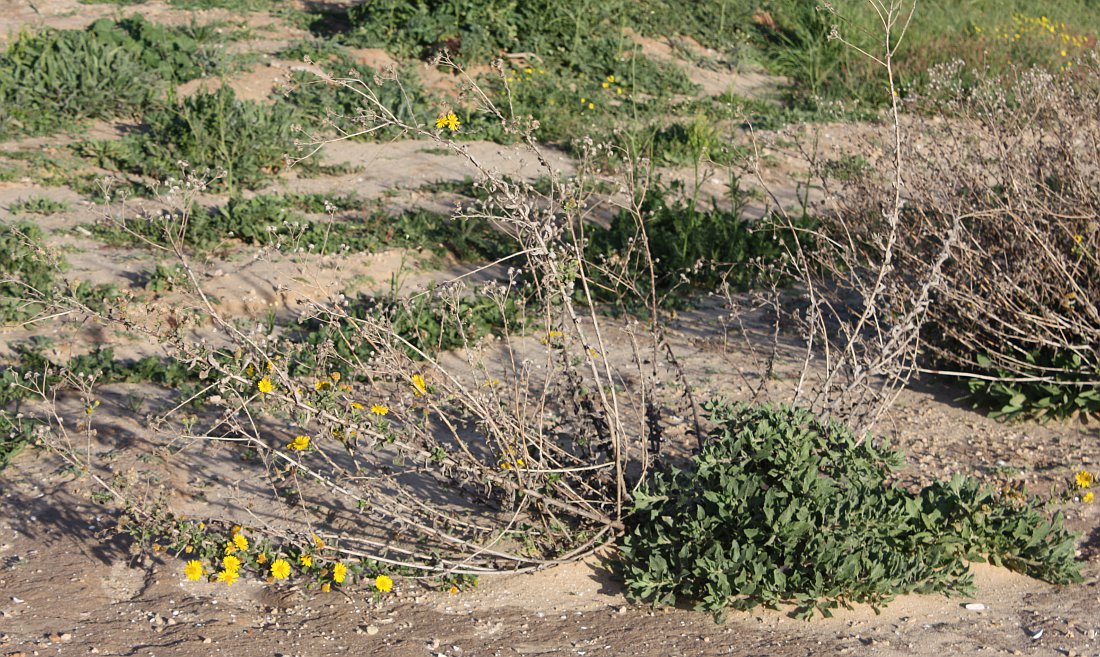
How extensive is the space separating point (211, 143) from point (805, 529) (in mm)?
5618

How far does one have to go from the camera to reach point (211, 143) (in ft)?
25.2

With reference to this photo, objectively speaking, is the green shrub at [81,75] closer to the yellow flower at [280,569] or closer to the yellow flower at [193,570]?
the yellow flower at [193,570]

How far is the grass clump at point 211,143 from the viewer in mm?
7629

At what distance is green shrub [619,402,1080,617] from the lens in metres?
3.40

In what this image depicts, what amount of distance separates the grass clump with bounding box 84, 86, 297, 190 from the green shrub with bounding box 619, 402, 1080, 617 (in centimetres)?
488

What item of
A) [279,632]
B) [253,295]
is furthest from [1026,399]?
[253,295]

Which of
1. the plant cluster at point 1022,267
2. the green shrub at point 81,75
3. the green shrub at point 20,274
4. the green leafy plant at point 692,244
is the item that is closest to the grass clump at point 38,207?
the green shrub at point 20,274

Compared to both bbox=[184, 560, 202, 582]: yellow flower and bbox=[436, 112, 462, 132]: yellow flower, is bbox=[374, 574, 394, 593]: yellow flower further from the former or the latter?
bbox=[436, 112, 462, 132]: yellow flower

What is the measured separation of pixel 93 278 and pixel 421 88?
4.19 metres

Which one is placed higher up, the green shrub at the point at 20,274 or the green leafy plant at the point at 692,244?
the green leafy plant at the point at 692,244

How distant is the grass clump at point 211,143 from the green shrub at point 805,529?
488 centimetres

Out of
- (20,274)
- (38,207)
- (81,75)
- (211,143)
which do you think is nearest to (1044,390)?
(20,274)

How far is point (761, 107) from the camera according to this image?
1052 cm

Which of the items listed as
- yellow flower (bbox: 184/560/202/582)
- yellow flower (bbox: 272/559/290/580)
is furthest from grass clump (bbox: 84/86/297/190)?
yellow flower (bbox: 272/559/290/580)
